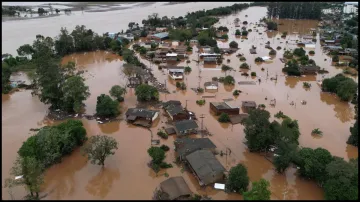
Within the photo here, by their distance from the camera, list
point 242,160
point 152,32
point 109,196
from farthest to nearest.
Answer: point 152,32 → point 242,160 → point 109,196

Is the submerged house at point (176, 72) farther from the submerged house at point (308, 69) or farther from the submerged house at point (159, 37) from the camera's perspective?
the submerged house at point (159, 37)

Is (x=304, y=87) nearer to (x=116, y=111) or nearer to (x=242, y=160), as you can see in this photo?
(x=242, y=160)

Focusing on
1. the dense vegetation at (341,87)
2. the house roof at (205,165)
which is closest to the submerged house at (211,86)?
the dense vegetation at (341,87)

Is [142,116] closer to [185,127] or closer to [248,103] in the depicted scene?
[185,127]

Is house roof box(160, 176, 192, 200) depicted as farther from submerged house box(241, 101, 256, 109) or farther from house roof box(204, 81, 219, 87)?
house roof box(204, 81, 219, 87)

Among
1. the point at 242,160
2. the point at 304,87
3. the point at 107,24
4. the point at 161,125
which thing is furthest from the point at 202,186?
the point at 107,24

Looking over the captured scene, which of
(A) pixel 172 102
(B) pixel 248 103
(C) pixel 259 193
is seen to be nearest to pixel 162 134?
(A) pixel 172 102
